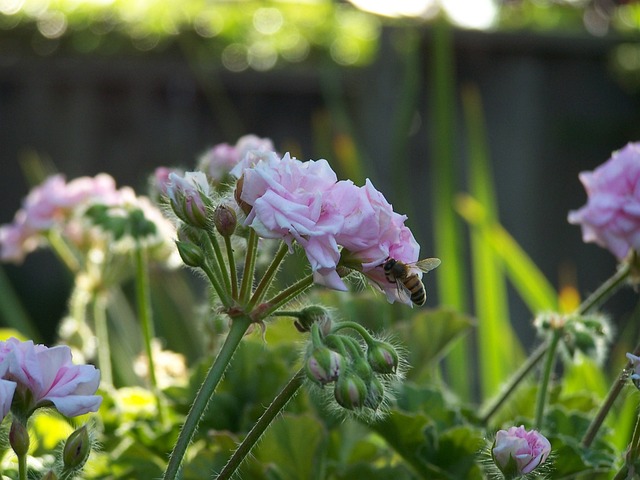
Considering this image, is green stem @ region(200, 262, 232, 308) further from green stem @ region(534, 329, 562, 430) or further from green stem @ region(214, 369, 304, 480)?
green stem @ region(534, 329, 562, 430)

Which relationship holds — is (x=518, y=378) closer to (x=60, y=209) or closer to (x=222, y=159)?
(x=222, y=159)

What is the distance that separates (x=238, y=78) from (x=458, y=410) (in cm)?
347

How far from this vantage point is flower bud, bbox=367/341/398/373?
2.40ft

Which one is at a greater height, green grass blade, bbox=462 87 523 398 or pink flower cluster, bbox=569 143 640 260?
pink flower cluster, bbox=569 143 640 260

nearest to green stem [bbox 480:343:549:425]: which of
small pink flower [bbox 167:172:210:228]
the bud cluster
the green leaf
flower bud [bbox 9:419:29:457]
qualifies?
the green leaf

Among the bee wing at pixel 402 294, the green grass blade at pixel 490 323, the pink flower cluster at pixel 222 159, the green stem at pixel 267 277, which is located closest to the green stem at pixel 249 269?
the green stem at pixel 267 277

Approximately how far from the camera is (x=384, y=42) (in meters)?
3.46

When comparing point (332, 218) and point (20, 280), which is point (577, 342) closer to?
point (332, 218)

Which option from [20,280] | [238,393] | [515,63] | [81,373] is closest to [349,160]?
[238,393]

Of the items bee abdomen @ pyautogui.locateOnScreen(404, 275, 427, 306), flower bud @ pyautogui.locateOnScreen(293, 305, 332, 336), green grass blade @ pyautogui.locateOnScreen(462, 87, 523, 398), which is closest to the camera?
flower bud @ pyautogui.locateOnScreen(293, 305, 332, 336)

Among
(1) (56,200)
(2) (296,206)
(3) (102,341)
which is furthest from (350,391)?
(1) (56,200)

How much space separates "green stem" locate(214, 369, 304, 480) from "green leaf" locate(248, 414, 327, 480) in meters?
0.20

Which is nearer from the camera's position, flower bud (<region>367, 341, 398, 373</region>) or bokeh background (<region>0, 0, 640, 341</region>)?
flower bud (<region>367, 341, 398, 373</region>)

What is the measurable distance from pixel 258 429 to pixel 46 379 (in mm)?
154
